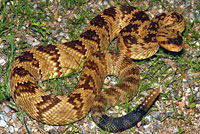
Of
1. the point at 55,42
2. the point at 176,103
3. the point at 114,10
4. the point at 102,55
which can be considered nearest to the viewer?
the point at 176,103

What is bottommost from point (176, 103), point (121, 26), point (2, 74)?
point (176, 103)

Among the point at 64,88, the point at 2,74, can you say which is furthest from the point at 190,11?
the point at 2,74

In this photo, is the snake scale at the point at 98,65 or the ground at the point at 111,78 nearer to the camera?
the snake scale at the point at 98,65

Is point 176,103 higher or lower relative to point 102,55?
lower

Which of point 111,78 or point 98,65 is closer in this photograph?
point 98,65

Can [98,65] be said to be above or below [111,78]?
above

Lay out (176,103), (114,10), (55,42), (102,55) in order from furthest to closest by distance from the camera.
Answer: (114,10) < (55,42) < (102,55) < (176,103)

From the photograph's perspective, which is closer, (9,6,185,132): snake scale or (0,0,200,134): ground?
(9,6,185,132): snake scale

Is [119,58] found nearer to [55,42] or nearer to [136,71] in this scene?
[136,71]
